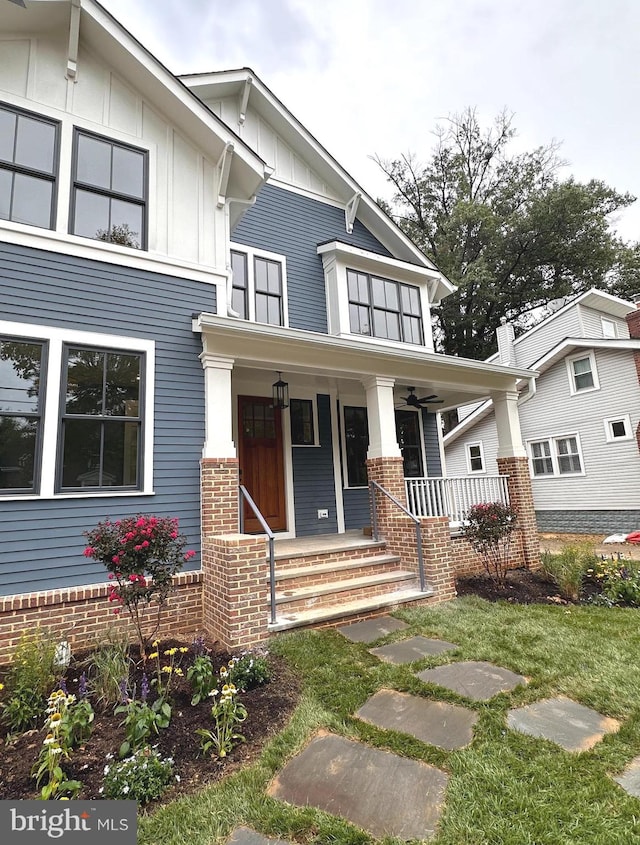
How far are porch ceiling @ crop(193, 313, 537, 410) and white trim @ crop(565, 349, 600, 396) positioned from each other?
611cm

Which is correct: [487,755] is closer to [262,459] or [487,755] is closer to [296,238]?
[262,459]

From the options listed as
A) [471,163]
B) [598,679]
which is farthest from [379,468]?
[471,163]

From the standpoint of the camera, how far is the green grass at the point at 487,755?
2.01m

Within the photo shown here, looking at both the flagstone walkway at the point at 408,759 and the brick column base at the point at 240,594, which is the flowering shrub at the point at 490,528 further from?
the brick column base at the point at 240,594

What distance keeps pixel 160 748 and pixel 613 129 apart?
24.0 meters

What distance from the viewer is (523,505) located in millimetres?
7973

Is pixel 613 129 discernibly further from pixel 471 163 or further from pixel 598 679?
pixel 598 679

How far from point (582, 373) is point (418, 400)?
25.0ft

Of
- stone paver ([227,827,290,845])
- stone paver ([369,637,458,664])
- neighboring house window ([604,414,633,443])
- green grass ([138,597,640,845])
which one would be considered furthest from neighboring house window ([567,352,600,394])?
stone paver ([227,827,290,845])

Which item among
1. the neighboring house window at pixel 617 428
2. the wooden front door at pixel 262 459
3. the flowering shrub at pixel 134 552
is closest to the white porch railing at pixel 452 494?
the wooden front door at pixel 262 459

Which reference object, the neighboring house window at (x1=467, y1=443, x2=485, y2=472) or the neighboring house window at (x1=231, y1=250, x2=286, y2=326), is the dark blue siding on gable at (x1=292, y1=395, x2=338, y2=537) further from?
the neighboring house window at (x1=467, y1=443, x2=485, y2=472)

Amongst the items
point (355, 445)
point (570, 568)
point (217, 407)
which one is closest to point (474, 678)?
point (570, 568)

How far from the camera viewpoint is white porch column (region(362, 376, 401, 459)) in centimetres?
685

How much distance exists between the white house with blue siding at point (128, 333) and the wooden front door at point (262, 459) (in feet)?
0.09
